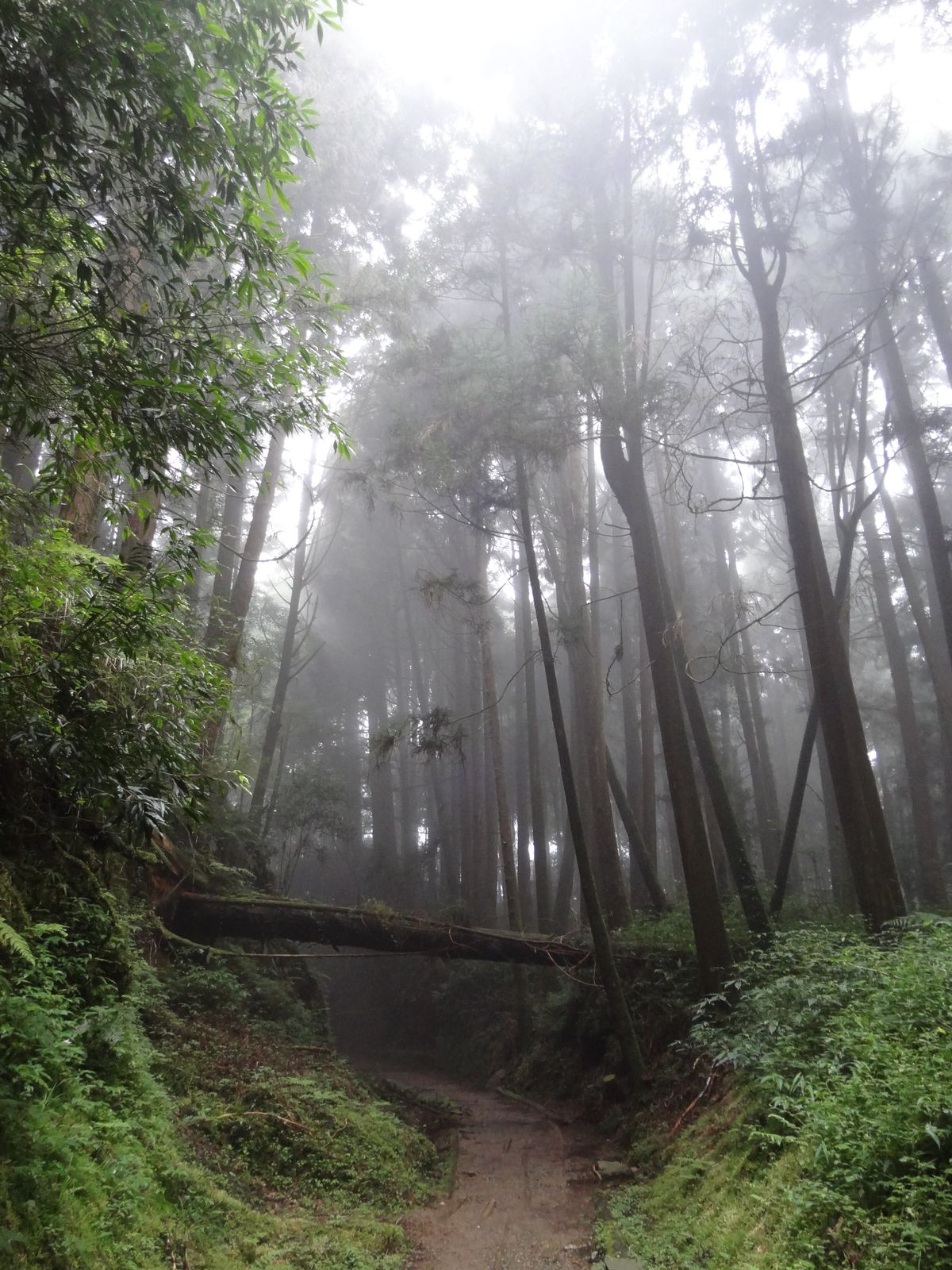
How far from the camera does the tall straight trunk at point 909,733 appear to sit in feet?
47.2

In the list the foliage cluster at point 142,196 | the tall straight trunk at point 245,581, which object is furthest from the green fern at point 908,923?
the tall straight trunk at point 245,581

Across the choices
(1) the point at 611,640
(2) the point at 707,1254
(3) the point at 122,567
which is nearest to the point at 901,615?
(1) the point at 611,640

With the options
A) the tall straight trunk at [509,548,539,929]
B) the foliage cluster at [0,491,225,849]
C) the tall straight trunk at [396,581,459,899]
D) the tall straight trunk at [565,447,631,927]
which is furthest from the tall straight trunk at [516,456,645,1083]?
the tall straight trunk at [396,581,459,899]

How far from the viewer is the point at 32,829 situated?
4703 millimetres

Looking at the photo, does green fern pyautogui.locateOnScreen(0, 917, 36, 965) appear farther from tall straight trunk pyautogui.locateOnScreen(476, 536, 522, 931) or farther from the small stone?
tall straight trunk pyautogui.locateOnScreen(476, 536, 522, 931)

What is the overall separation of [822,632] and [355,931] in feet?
23.2

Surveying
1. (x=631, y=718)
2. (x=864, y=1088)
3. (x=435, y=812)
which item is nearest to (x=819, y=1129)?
(x=864, y=1088)

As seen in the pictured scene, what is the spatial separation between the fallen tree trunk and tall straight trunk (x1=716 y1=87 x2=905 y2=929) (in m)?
3.28

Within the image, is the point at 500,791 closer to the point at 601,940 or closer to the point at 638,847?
the point at 638,847

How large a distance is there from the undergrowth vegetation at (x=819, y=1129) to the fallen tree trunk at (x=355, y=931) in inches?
128

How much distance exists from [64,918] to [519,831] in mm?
16190

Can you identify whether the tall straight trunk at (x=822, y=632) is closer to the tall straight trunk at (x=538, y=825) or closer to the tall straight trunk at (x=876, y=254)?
the tall straight trunk at (x=876, y=254)

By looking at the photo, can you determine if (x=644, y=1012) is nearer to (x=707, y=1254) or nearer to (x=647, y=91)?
(x=707, y=1254)

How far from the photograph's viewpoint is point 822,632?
8.51 meters
